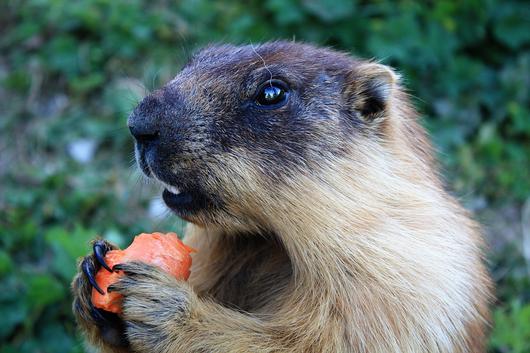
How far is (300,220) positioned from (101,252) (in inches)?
39.9

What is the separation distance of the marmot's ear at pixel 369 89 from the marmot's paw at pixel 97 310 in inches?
59.5

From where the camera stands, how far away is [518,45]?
25.8 feet

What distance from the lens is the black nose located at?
3844 mm

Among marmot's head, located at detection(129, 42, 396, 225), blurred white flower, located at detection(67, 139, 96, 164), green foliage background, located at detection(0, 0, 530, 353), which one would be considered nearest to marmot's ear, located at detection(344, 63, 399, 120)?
marmot's head, located at detection(129, 42, 396, 225)

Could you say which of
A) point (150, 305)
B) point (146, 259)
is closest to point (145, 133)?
point (146, 259)

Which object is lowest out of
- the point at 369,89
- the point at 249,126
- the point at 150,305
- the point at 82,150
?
the point at 150,305

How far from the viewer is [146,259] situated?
385cm

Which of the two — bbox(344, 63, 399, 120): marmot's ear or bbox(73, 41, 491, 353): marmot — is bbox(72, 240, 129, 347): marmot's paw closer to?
bbox(73, 41, 491, 353): marmot

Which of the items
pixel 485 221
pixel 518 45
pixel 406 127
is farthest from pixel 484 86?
pixel 406 127

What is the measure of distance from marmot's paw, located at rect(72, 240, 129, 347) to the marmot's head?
1.47 ft

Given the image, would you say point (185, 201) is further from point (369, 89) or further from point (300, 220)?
point (369, 89)

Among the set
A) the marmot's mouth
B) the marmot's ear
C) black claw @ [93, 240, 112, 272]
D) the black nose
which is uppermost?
the marmot's ear

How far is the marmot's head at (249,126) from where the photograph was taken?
150 inches

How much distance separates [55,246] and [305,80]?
2.67 meters
